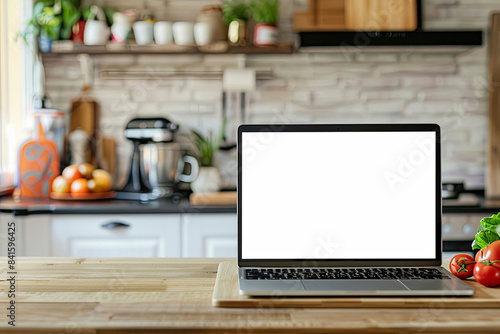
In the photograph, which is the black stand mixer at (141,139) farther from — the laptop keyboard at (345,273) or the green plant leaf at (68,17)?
the laptop keyboard at (345,273)

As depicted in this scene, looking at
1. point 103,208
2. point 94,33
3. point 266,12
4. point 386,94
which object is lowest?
point 103,208

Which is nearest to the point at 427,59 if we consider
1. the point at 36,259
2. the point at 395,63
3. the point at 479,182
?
the point at 395,63

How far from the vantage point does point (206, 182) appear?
115 inches

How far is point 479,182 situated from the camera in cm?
331

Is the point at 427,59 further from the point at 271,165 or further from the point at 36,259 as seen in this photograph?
the point at 36,259

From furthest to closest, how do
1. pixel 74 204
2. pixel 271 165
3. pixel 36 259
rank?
pixel 74 204 → pixel 36 259 → pixel 271 165

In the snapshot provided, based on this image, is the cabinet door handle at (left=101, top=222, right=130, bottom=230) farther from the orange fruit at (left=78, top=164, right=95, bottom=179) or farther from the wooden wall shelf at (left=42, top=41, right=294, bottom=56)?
the wooden wall shelf at (left=42, top=41, right=294, bottom=56)

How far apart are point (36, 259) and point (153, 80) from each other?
1970 mm

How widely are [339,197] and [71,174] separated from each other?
2.01 m

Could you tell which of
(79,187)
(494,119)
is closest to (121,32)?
(79,187)

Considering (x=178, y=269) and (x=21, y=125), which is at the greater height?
(x=21, y=125)

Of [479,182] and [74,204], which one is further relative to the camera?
[479,182]

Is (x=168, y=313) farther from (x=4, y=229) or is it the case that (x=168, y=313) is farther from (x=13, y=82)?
(x=13, y=82)

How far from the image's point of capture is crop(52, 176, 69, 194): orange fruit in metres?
2.87
